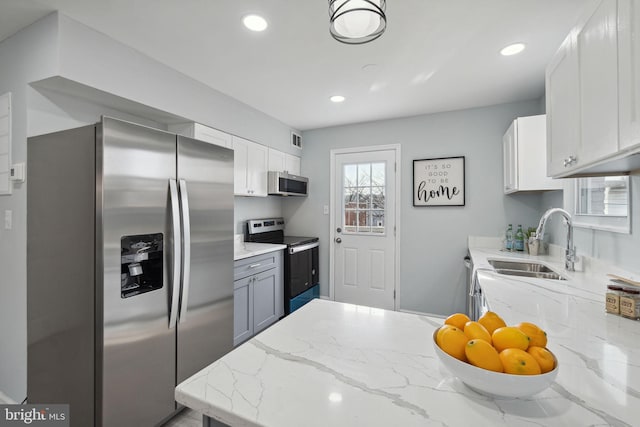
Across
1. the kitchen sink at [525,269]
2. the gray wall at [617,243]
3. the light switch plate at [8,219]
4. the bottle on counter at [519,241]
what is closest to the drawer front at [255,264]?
the light switch plate at [8,219]

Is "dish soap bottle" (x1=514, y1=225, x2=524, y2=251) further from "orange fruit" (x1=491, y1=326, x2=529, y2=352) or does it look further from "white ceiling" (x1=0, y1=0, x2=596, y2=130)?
"orange fruit" (x1=491, y1=326, x2=529, y2=352)

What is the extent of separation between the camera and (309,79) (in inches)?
99.6

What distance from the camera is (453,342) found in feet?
2.13

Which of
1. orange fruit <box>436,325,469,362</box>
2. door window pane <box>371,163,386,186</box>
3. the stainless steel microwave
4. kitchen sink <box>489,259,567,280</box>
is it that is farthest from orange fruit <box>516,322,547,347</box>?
door window pane <box>371,163,386,186</box>

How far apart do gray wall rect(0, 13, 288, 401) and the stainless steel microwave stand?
1399 mm

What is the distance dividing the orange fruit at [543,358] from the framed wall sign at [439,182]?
2921 millimetres

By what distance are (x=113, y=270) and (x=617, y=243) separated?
2.73 meters

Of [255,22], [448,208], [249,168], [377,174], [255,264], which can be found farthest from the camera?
[377,174]

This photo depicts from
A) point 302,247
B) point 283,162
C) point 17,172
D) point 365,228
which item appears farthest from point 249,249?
point 17,172

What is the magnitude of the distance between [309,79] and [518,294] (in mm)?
2202

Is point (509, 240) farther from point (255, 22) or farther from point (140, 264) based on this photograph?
point (140, 264)

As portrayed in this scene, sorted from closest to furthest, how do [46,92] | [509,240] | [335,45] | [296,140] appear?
1. [46,92]
2. [335,45]
3. [509,240]
4. [296,140]

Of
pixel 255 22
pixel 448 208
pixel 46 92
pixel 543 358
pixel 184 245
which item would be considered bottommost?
pixel 543 358

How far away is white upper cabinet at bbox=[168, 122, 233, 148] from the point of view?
2545 mm
